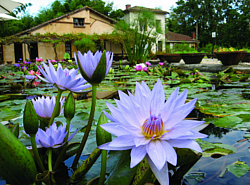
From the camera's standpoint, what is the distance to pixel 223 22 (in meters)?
30.0

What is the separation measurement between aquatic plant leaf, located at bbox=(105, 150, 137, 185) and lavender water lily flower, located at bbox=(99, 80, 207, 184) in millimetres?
100

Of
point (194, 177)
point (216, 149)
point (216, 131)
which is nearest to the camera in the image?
point (194, 177)

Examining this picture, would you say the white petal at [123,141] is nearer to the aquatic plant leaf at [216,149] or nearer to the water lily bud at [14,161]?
the water lily bud at [14,161]

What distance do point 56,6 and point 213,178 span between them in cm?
2729

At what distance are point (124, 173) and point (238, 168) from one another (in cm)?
37

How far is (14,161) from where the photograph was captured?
1.18 ft

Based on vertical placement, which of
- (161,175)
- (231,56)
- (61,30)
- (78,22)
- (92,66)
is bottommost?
(161,175)

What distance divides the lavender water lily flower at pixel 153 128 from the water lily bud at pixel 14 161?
0.14m

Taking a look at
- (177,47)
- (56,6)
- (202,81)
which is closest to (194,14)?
(177,47)

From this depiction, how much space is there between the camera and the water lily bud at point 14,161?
1.14 feet

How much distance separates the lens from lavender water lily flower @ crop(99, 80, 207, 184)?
0.33 meters

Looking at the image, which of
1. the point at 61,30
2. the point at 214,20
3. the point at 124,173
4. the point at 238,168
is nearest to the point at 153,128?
the point at 124,173

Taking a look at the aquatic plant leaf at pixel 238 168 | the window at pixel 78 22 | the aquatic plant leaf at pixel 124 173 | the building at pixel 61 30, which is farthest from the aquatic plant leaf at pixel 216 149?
the window at pixel 78 22

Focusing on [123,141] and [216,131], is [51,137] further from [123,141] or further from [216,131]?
[216,131]
